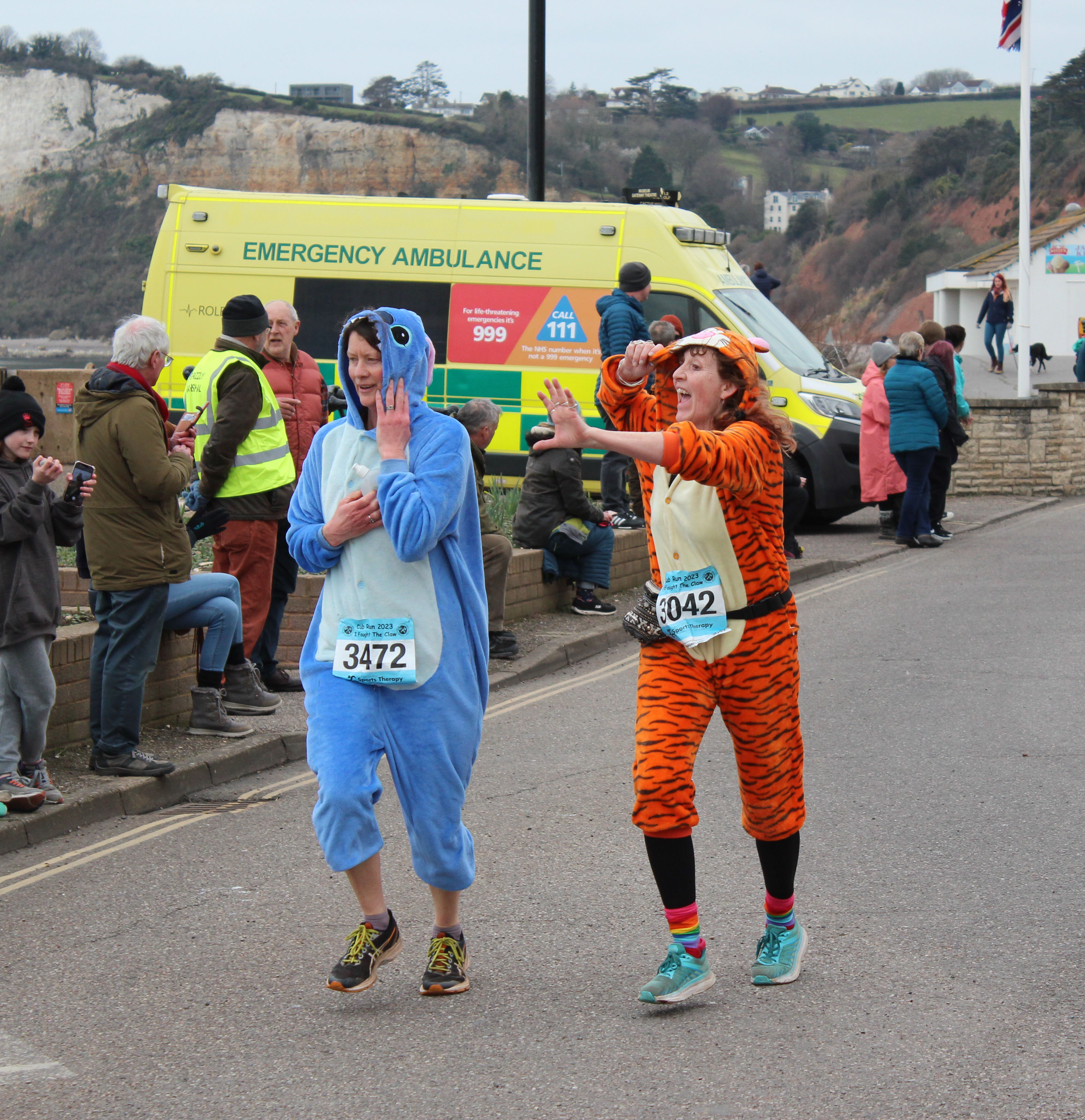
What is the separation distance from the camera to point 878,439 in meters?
14.9

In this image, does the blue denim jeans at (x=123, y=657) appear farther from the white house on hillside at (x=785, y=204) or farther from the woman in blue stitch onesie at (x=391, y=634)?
the white house on hillside at (x=785, y=204)

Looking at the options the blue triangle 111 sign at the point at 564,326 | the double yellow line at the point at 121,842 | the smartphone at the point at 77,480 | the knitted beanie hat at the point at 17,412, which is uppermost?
the blue triangle 111 sign at the point at 564,326

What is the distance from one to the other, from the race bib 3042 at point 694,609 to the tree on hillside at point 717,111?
138 meters

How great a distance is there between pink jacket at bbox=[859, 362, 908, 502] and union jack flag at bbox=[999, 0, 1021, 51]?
10069 millimetres

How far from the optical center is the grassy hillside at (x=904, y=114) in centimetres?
13675

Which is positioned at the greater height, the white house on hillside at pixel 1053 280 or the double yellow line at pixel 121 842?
the white house on hillside at pixel 1053 280

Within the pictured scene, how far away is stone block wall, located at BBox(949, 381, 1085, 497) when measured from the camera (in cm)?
2000

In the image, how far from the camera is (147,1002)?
172 inches

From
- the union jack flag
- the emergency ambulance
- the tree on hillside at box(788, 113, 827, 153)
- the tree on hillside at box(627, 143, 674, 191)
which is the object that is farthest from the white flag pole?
the tree on hillside at box(788, 113, 827, 153)

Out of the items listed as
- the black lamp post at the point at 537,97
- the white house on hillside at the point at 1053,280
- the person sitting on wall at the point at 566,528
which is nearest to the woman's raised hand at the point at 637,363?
the person sitting on wall at the point at 566,528

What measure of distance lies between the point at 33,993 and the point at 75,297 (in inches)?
2723

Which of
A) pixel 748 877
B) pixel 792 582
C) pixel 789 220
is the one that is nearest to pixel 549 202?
pixel 792 582

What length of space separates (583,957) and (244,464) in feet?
12.9

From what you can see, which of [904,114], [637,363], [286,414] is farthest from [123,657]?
[904,114]
